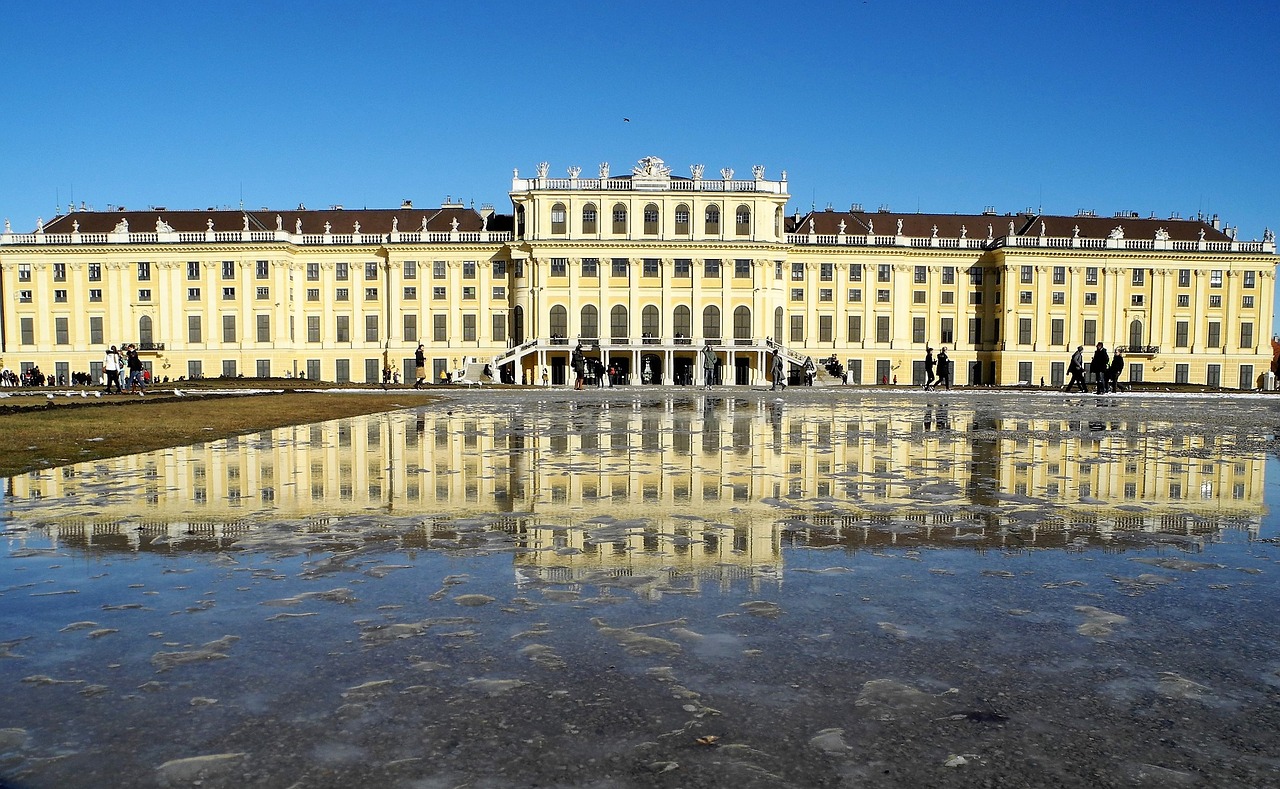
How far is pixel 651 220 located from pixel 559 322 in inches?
419

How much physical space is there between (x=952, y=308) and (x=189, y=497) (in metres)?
72.4

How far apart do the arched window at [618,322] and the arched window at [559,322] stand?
358 cm

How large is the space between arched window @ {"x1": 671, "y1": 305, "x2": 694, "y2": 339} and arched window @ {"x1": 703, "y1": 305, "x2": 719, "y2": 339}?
120 cm

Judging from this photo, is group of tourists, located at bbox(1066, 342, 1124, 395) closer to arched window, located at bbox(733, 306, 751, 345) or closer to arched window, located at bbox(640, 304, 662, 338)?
arched window, located at bbox(733, 306, 751, 345)

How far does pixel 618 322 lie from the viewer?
6888cm

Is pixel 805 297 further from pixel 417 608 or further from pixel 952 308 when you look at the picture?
pixel 417 608

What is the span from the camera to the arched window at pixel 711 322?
68.8m

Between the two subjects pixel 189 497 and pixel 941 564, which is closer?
pixel 941 564

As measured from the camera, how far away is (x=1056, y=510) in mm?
7441

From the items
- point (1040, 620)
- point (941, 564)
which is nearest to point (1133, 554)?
point (941, 564)

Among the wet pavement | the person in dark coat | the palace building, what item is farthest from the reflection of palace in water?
the palace building

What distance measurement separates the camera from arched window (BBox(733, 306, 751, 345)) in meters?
68.8

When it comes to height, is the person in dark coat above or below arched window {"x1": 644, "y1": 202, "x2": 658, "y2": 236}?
below

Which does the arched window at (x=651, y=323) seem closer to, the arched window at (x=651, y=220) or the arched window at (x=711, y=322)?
the arched window at (x=711, y=322)
